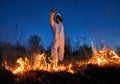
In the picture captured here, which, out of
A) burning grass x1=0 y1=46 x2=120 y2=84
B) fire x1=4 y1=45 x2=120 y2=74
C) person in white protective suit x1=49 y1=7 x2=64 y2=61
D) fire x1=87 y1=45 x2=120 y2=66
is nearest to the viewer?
burning grass x1=0 y1=46 x2=120 y2=84

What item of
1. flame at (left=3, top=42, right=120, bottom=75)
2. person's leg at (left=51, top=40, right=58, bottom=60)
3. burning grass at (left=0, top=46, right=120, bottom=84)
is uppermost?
person's leg at (left=51, top=40, right=58, bottom=60)

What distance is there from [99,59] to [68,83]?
2895mm

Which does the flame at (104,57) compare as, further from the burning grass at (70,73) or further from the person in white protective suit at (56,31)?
the person in white protective suit at (56,31)

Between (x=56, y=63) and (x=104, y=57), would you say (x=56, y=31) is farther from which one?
(x=104, y=57)

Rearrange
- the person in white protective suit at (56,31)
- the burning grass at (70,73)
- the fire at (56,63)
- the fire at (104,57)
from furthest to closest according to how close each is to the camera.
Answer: the person in white protective suit at (56,31)
the fire at (104,57)
the fire at (56,63)
the burning grass at (70,73)

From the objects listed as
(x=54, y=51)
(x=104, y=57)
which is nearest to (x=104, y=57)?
(x=104, y=57)

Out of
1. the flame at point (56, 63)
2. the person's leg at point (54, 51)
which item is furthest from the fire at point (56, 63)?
the person's leg at point (54, 51)

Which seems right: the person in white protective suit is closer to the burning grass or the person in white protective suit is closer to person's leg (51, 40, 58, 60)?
person's leg (51, 40, 58, 60)

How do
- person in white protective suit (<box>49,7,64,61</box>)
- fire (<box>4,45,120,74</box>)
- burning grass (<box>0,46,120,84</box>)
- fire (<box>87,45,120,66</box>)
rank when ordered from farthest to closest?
person in white protective suit (<box>49,7,64,61</box>)
fire (<box>87,45,120,66</box>)
fire (<box>4,45,120,74</box>)
burning grass (<box>0,46,120,84</box>)

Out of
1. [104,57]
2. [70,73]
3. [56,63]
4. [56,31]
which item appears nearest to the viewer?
[70,73]

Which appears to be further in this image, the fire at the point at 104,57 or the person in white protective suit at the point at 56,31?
the person in white protective suit at the point at 56,31

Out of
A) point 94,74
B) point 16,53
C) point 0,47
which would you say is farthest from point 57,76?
point 0,47

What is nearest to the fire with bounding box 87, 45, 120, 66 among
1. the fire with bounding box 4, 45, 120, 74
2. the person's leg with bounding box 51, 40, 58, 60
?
the fire with bounding box 4, 45, 120, 74

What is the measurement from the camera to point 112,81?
11.1m
